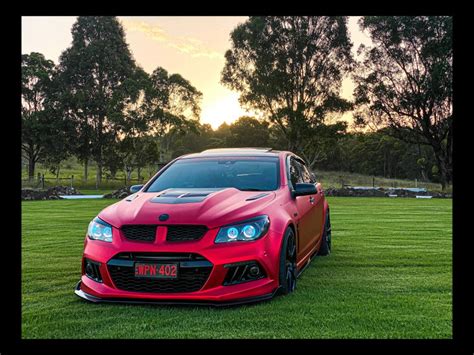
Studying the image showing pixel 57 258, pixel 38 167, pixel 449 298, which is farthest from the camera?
pixel 38 167

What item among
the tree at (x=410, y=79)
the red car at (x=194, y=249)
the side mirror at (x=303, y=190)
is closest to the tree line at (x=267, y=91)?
the tree at (x=410, y=79)

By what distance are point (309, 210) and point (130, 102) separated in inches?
1600

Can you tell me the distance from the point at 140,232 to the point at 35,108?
4554cm

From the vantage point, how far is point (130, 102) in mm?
45062

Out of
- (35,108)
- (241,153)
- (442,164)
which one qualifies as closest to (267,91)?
(442,164)

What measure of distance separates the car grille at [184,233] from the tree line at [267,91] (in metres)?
35.4

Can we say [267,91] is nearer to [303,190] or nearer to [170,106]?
[170,106]

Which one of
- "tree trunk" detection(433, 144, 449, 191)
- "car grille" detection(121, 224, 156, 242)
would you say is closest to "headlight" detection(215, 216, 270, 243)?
"car grille" detection(121, 224, 156, 242)

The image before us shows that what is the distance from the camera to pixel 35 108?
46.2m

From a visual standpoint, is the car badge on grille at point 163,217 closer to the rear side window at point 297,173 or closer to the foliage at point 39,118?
the rear side window at point 297,173

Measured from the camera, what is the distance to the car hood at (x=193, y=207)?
4.70 m

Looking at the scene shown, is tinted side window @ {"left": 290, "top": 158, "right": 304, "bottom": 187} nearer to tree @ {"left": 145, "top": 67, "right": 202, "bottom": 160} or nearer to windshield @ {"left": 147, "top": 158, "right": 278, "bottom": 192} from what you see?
windshield @ {"left": 147, "top": 158, "right": 278, "bottom": 192}

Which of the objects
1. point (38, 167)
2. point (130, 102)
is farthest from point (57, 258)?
point (38, 167)
